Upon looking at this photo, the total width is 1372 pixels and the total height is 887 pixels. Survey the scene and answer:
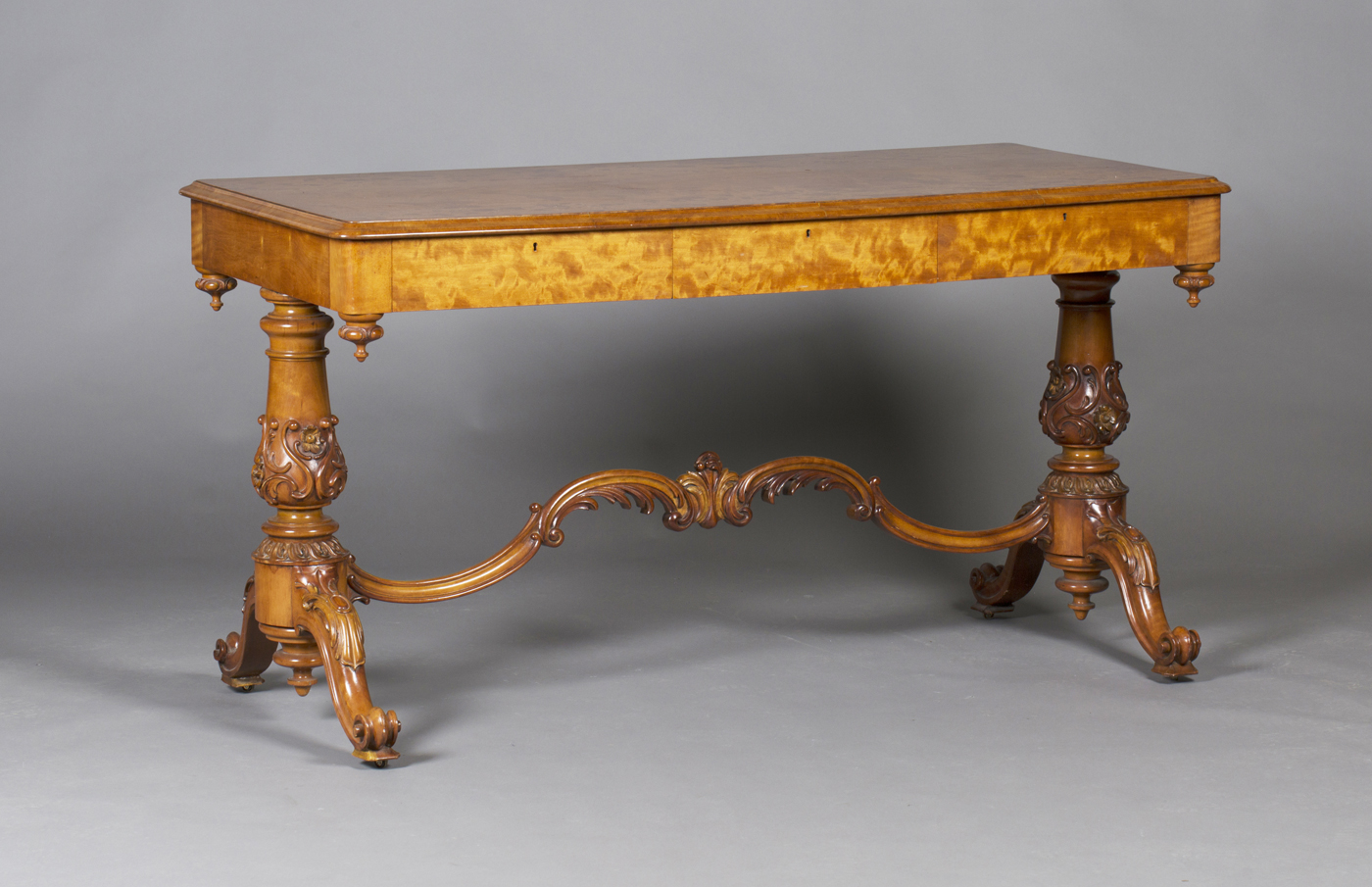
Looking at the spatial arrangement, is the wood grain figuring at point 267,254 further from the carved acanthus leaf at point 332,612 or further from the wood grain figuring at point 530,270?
the carved acanthus leaf at point 332,612

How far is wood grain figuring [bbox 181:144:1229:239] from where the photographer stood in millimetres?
3926

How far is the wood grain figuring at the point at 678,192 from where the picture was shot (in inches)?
155

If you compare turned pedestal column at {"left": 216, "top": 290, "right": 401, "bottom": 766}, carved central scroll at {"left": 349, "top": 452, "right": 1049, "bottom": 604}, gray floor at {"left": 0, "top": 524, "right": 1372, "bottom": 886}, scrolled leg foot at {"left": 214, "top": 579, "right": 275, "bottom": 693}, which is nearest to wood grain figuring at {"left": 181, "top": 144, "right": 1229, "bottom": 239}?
turned pedestal column at {"left": 216, "top": 290, "right": 401, "bottom": 766}

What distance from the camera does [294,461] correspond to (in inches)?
165

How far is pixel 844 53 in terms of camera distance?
6.72 meters

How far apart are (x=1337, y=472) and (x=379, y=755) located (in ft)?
11.0

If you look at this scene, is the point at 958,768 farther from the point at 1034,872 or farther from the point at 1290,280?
the point at 1290,280

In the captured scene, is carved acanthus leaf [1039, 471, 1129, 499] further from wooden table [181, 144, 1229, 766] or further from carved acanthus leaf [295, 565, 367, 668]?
carved acanthus leaf [295, 565, 367, 668]

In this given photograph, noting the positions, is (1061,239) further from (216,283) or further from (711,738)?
(216,283)

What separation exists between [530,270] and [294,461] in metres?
0.66

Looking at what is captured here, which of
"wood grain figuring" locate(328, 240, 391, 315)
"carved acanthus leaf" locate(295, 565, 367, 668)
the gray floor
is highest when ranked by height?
"wood grain figuring" locate(328, 240, 391, 315)

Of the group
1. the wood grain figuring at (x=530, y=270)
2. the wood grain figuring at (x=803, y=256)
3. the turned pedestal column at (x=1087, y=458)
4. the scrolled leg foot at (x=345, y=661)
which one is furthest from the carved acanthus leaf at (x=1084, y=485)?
the scrolled leg foot at (x=345, y=661)

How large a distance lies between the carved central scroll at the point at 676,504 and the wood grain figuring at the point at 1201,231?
86 centimetres

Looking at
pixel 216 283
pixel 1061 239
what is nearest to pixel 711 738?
pixel 1061 239
